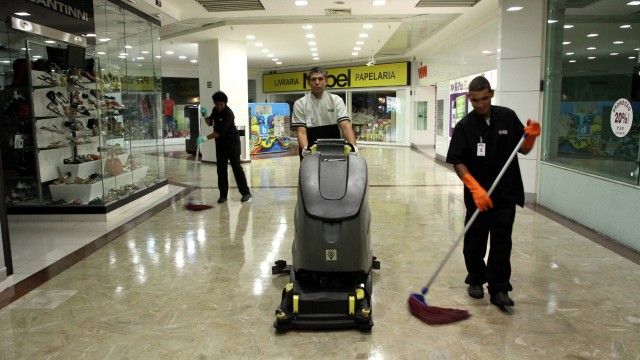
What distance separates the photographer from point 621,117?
4457 millimetres

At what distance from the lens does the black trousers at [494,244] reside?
2.94 m

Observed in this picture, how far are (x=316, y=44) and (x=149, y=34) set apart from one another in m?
5.29

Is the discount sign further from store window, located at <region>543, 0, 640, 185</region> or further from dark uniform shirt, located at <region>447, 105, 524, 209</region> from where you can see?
dark uniform shirt, located at <region>447, 105, 524, 209</region>

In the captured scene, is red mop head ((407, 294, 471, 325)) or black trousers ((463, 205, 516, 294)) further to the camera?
black trousers ((463, 205, 516, 294))

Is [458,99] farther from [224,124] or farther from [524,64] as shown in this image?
[224,124]

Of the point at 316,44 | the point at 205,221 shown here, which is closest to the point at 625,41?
the point at 205,221

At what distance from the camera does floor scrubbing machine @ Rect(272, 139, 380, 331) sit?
261 cm

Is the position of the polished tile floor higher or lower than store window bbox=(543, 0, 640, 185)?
lower

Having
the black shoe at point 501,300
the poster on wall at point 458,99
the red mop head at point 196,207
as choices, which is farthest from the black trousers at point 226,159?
the poster on wall at point 458,99

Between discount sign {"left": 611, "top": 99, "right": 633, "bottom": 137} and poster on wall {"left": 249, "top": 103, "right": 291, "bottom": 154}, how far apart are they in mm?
9772

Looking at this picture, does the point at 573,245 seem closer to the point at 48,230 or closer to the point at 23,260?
the point at 23,260

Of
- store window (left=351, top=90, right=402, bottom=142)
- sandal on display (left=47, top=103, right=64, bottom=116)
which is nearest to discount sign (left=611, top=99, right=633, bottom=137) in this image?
sandal on display (left=47, top=103, right=64, bottom=116)

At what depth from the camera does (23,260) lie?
4.11m

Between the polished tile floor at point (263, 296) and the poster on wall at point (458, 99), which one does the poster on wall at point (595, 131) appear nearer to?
the polished tile floor at point (263, 296)
